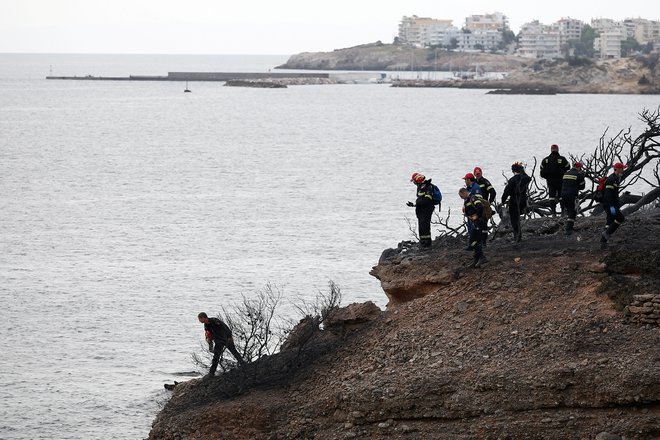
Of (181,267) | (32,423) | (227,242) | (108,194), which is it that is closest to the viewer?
(32,423)

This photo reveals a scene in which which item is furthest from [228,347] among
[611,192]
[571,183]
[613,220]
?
[571,183]

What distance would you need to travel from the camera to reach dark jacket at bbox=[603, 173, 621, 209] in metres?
24.5

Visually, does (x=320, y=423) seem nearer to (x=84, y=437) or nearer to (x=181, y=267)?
(x=84, y=437)

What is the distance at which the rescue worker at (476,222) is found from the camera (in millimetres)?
24422

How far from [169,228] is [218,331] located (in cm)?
3649

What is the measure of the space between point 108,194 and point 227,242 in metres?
21.7

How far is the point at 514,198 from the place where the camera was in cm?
2594

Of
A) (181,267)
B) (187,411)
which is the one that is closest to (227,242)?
(181,267)

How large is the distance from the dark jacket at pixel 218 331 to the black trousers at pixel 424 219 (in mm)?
4872

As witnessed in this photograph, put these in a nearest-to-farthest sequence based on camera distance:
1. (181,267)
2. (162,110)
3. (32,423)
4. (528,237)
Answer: (528,237), (32,423), (181,267), (162,110)

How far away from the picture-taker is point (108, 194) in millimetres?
75500

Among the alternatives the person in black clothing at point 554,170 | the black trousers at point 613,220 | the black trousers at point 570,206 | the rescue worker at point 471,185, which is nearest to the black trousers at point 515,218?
the black trousers at point 570,206

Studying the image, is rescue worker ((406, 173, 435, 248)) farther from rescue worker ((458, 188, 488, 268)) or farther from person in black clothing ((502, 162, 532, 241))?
rescue worker ((458, 188, 488, 268))

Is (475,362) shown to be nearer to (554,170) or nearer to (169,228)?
(554,170)
